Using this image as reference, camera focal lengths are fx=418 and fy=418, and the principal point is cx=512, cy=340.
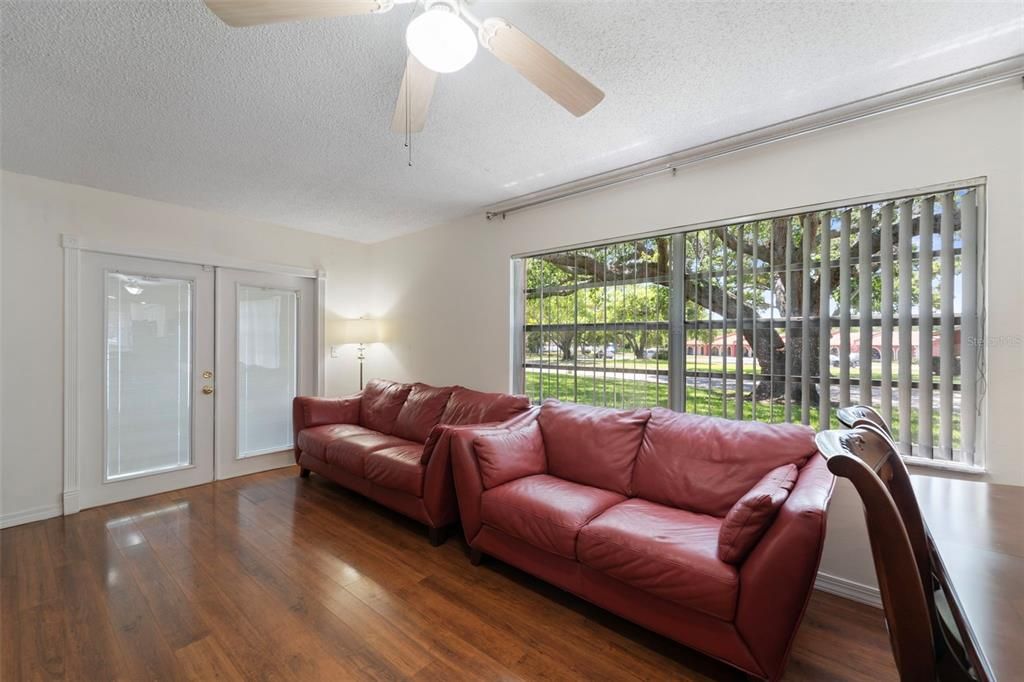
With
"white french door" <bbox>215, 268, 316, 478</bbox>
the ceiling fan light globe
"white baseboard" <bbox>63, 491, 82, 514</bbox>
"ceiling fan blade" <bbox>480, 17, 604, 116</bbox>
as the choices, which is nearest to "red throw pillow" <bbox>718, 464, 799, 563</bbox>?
"ceiling fan blade" <bbox>480, 17, 604, 116</bbox>

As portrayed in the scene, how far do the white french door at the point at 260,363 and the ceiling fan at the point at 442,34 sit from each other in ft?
10.7

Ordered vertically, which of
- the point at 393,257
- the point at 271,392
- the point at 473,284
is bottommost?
the point at 271,392

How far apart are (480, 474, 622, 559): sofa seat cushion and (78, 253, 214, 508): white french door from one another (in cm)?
299

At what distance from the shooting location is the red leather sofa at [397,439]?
266 centimetres

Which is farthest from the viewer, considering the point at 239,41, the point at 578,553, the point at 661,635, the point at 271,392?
the point at 271,392

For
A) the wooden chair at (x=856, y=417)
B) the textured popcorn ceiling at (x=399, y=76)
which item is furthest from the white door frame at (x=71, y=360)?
the wooden chair at (x=856, y=417)

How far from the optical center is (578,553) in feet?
6.22

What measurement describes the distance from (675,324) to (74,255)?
4.36 m

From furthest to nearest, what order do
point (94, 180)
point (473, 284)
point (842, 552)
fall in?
point (473, 284) < point (94, 180) < point (842, 552)

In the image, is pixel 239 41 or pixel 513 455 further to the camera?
pixel 513 455

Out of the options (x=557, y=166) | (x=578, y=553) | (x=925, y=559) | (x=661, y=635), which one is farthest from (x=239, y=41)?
(x=661, y=635)

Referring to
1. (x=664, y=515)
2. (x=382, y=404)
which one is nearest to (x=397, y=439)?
(x=382, y=404)

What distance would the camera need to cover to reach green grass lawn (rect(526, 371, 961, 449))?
7.63 feet

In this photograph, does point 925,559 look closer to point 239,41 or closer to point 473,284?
point 239,41
